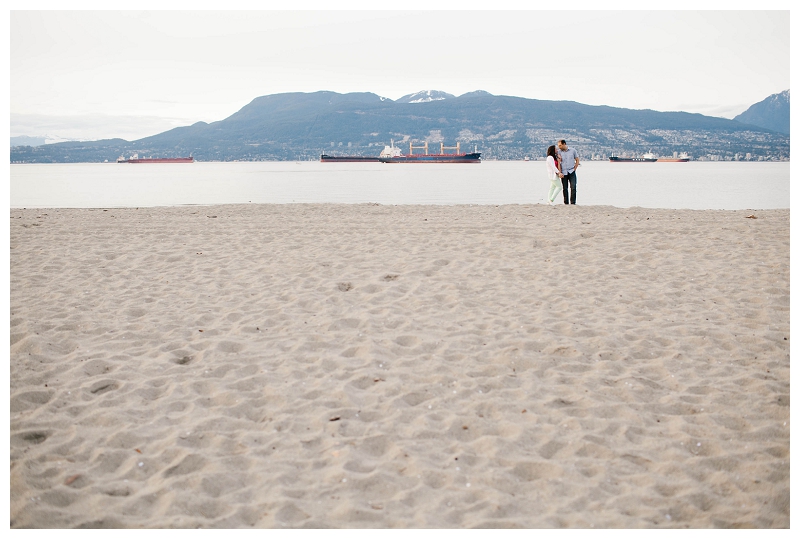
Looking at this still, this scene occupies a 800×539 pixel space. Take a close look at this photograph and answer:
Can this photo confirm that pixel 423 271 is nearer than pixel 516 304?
No

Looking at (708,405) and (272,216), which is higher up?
(272,216)

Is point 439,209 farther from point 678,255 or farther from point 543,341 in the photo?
point 543,341

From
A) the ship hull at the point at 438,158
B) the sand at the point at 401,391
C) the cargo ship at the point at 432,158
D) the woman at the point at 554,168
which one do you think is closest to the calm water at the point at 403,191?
the woman at the point at 554,168

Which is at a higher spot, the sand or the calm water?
the calm water

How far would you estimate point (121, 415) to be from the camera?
12.2 ft

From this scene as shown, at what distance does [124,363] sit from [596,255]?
637cm

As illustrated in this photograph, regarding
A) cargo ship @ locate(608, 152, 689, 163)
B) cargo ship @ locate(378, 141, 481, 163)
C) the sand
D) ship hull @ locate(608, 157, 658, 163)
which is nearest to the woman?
the sand

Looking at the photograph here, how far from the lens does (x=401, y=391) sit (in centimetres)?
402

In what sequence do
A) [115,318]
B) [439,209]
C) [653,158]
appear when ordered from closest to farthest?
[115,318], [439,209], [653,158]

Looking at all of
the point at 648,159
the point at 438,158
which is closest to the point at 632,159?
the point at 648,159

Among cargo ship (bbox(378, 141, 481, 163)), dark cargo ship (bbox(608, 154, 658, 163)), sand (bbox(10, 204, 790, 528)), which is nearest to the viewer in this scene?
sand (bbox(10, 204, 790, 528))

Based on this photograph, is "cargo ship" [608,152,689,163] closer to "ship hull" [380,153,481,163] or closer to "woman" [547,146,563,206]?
"ship hull" [380,153,481,163]

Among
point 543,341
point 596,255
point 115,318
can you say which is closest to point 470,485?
point 543,341

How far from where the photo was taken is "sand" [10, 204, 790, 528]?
9.49 feet
